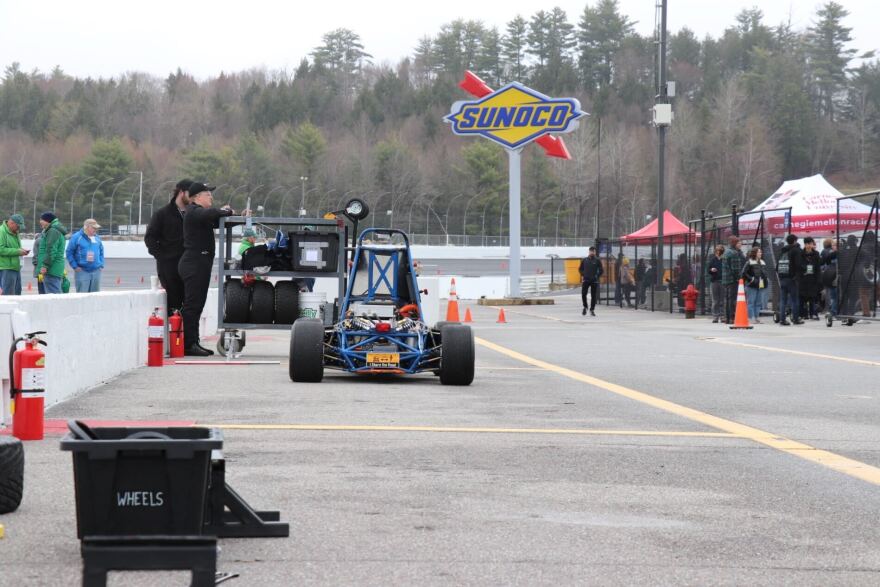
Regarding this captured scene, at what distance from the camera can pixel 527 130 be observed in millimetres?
47062

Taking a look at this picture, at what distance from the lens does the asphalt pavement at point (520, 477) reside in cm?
482

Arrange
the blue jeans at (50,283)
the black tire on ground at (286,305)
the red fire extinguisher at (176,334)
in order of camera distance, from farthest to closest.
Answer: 1. the blue jeans at (50,283)
2. the black tire on ground at (286,305)
3. the red fire extinguisher at (176,334)

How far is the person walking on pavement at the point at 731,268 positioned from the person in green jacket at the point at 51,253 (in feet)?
43.0

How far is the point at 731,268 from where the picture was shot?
27.1 metres

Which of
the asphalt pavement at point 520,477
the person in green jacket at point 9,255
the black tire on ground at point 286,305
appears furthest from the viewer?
the person in green jacket at point 9,255

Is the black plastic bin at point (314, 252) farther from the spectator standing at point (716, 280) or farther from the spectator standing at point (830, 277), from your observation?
the spectator standing at point (716, 280)

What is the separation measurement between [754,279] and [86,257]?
12992 millimetres

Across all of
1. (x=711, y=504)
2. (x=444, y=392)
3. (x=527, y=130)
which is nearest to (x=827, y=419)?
(x=444, y=392)

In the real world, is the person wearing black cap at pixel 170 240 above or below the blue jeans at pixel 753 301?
above

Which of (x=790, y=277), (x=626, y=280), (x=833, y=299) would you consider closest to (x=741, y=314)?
(x=790, y=277)

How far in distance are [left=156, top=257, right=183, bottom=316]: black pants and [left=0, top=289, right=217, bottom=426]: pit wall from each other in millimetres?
941

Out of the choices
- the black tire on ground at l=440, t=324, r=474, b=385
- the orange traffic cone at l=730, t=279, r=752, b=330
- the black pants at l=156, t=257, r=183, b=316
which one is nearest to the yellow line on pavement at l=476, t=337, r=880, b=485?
the black tire on ground at l=440, t=324, r=474, b=385

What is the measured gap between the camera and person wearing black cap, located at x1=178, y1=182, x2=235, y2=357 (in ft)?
52.0

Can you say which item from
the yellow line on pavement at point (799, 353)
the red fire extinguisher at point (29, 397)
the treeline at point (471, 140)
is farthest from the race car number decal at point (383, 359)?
the treeline at point (471, 140)
